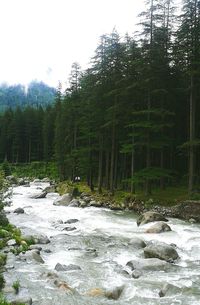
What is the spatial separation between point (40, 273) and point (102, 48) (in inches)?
1242

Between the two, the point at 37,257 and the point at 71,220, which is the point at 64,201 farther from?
the point at 37,257

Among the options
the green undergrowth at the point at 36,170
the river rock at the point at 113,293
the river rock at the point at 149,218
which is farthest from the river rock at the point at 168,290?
the green undergrowth at the point at 36,170

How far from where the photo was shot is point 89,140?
4734 centimetres

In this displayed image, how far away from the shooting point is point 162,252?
1833cm

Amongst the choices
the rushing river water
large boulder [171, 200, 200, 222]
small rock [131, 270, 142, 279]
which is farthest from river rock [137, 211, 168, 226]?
small rock [131, 270, 142, 279]

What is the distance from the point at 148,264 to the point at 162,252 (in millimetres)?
1518

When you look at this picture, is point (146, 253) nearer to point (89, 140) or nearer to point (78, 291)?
point (78, 291)

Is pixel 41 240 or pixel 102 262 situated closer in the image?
pixel 102 262

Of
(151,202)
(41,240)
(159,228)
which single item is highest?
(151,202)

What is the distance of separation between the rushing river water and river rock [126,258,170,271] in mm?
286

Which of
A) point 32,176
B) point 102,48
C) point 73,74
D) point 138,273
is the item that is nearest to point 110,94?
point 102,48

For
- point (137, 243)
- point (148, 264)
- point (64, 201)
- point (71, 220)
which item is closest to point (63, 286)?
Result: point (148, 264)

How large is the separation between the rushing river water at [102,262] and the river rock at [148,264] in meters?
0.29

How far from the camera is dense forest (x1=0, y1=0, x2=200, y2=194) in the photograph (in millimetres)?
34094
